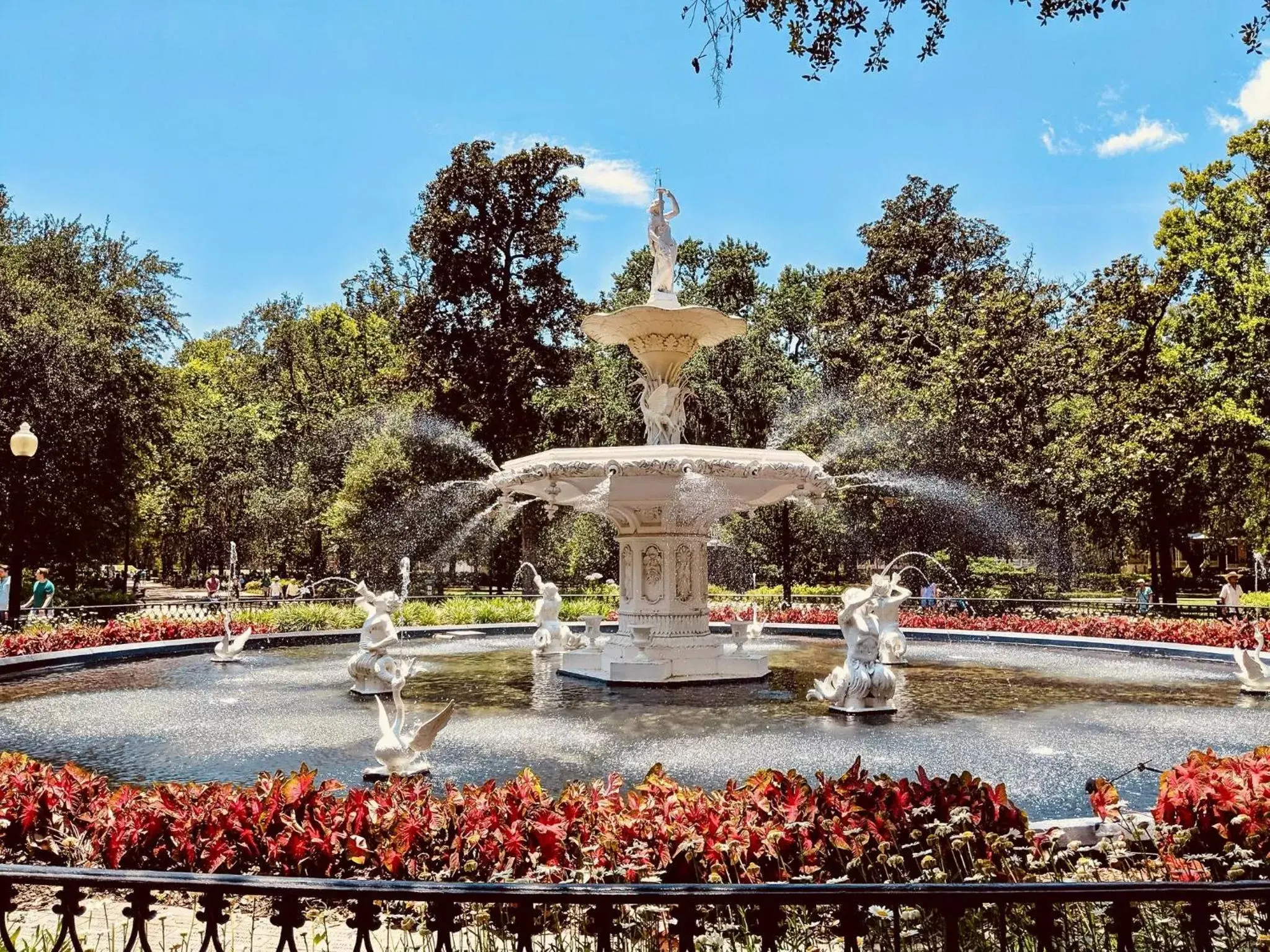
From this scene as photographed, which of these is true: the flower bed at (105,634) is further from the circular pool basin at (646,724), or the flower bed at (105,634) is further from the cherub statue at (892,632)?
the cherub statue at (892,632)

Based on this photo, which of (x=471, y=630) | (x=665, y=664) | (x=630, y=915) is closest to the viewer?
(x=630, y=915)

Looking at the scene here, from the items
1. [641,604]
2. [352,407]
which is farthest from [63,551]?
[641,604]

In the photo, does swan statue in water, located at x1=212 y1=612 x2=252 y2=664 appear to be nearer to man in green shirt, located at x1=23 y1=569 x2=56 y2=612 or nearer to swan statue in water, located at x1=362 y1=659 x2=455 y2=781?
man in green shirt, located at x1=23 y1=569 x2=56 y2=612

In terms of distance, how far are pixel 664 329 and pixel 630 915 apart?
441 inches

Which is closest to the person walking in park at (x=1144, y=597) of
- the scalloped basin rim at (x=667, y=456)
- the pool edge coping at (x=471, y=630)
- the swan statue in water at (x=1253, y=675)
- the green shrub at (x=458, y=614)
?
the pool edge coping at (x=471, y=630)

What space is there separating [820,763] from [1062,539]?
24921mm

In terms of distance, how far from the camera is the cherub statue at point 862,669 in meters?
10.2

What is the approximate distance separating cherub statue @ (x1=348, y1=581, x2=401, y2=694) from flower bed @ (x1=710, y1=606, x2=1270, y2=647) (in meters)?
10.7

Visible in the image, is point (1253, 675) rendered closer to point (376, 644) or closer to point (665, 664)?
point (665, 664)

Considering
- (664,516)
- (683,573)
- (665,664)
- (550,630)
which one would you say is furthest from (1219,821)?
(550,630)

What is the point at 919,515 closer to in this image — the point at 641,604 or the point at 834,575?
the point at 834,575

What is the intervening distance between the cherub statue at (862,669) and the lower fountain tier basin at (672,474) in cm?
296

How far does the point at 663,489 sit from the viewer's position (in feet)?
42.8

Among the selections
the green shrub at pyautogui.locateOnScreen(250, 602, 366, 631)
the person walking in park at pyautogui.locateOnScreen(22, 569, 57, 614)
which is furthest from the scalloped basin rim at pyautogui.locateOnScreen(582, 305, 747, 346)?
the person walking in park at pyautogui.locateOnScreen(22, 569, 57, 614)
